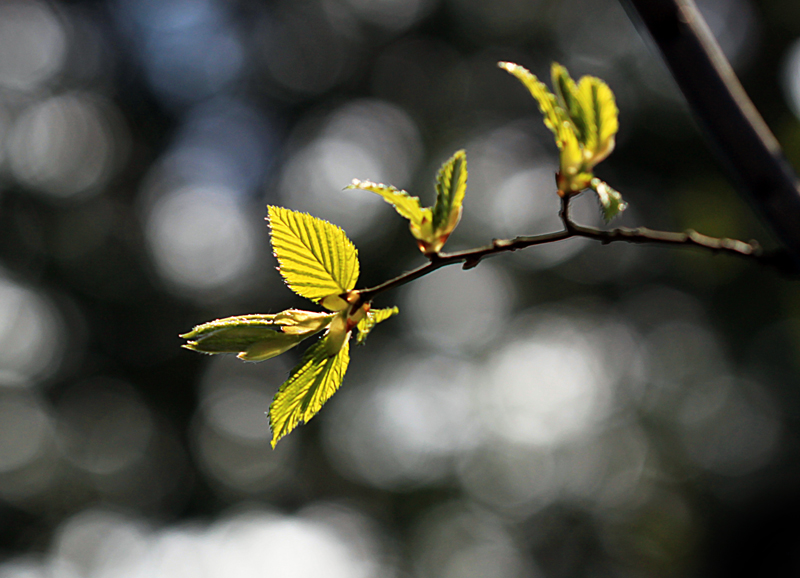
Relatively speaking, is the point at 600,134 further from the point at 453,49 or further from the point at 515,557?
the point at 515,557

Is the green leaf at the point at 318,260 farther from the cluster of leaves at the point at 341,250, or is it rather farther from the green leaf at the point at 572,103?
the green leaf at the point at 572,103

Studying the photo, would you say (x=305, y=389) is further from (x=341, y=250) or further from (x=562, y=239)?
(x=562, y=239)

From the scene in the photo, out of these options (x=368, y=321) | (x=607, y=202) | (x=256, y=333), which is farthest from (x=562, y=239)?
(x=256, y=333)

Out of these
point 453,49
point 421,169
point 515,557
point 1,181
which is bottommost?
point 515,557

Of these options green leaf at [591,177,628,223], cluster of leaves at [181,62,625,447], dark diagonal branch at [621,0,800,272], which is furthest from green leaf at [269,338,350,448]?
dark diagonal branch at [621,0,800,272]

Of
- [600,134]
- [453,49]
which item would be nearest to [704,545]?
[453,49]
